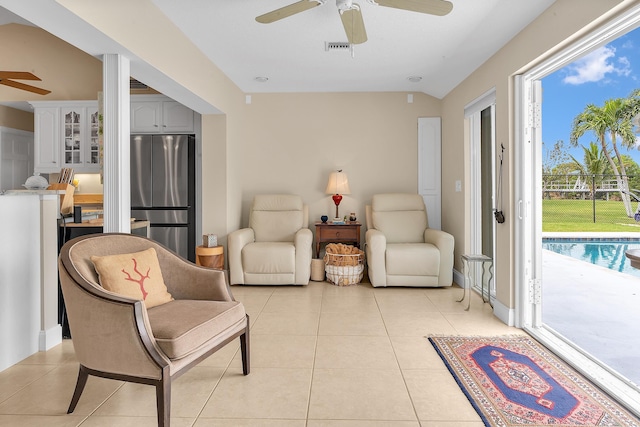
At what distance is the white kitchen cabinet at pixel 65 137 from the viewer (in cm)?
505

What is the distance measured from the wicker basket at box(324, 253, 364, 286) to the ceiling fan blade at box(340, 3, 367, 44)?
2508 mm

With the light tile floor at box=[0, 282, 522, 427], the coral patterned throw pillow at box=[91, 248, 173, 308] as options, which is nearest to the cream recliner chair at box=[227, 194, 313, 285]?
the light tile floor at box=[0, 282, 522, 427]

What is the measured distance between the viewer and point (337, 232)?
4930 mm

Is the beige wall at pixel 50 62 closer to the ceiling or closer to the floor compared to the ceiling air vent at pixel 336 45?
closer to the ceiling

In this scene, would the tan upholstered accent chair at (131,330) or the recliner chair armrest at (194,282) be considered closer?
the tan upholstered accent chair at (131,330)

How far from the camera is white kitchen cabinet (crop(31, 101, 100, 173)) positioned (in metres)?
5.05

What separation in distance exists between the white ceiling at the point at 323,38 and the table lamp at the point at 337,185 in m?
1.14

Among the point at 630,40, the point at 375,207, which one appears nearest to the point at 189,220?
the point at 375,207

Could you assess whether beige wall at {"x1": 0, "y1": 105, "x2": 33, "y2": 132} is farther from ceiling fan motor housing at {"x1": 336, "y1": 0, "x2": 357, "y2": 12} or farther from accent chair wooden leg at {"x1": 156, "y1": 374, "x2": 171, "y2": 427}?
accent chair wooden leg at {"x1": 156, "y1": 374, "x2": 171, "y2": 427}

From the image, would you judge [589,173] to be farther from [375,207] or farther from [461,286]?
[375,207]

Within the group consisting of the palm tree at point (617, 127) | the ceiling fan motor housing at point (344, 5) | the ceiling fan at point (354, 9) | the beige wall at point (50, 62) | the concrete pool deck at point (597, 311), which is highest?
the beige wall at point (50, 62)

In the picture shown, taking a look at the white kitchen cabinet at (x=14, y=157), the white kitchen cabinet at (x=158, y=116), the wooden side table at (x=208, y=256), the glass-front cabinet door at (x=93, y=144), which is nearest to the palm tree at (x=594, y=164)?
the wooden side table at (x=208, y=256)

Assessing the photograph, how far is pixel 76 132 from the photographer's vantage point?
16.7 feet

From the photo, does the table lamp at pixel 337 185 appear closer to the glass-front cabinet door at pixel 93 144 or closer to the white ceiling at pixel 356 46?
the white ceiling at pixel 356 46
